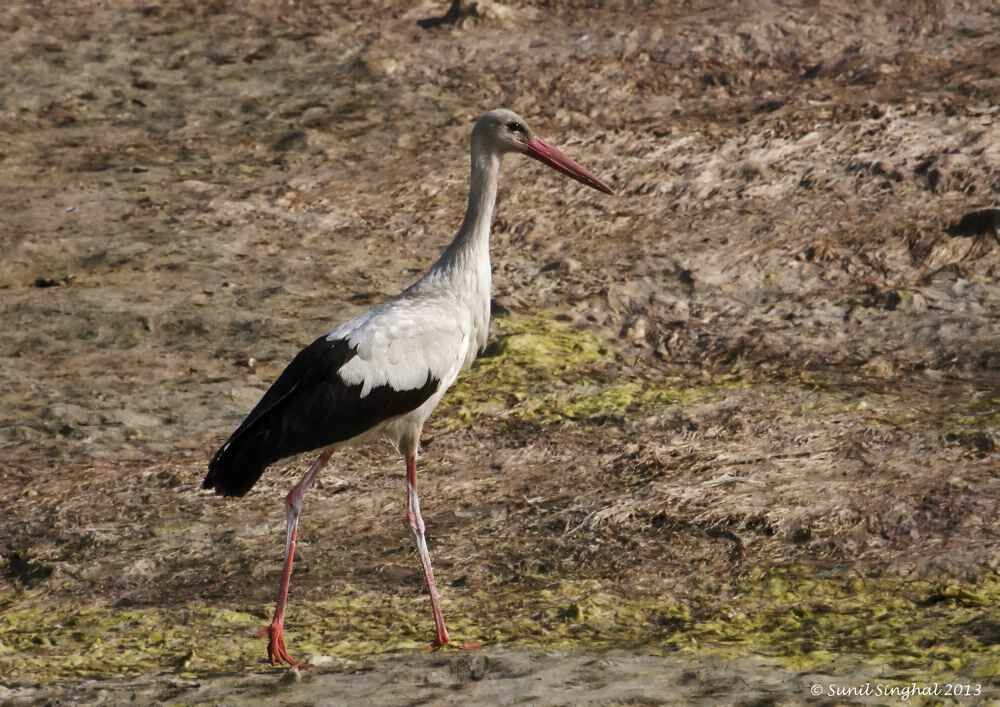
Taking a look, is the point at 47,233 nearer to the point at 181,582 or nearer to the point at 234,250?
the point at 234,250

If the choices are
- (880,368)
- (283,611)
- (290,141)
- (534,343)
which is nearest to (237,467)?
(283,611)

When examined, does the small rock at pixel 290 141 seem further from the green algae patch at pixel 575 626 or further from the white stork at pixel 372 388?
the green algae patch at pixel 575 626

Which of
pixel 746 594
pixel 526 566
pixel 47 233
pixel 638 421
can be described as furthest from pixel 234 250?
pixel 746 594

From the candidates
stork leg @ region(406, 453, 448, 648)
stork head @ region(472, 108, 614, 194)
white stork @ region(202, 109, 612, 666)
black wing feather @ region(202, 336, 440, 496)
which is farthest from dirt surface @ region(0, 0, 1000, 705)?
stork head @ region(472, 108, 614, 194)

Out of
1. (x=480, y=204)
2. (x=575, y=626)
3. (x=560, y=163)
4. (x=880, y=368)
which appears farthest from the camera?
(x=880, y=368)

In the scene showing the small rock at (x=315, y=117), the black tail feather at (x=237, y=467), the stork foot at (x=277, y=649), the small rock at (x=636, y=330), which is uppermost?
the small rock at (x=315, y=117)

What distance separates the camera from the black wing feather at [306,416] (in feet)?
22.2

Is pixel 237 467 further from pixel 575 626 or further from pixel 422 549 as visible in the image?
pixel 575 626

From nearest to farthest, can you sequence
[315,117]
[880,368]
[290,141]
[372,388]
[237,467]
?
[237,467] → [372,388] → [880,368] → [290,141] → [315,117]

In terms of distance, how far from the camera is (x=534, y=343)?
9719mm

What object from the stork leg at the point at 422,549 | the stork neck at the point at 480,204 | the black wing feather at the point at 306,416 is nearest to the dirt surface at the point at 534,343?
the stork leg at the point at 422,549

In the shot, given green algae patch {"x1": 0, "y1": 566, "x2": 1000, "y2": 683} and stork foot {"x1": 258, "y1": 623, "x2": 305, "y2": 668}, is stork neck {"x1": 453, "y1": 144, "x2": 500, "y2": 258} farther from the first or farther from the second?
stork foot {"x1": 258, "y1": 623, "x2": 305, "y2": 668}

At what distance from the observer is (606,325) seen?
9.91 meters

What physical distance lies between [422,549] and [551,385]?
2.61 m
